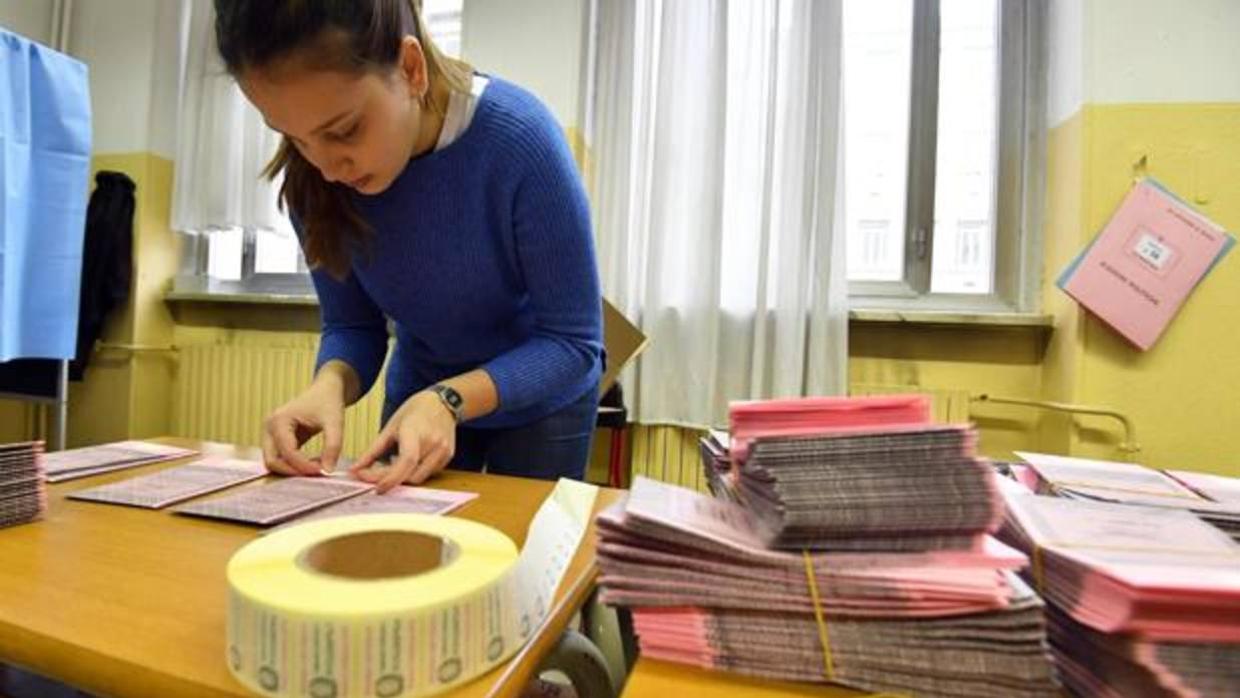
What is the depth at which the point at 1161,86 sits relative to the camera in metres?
1.57

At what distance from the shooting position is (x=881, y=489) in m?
0.36

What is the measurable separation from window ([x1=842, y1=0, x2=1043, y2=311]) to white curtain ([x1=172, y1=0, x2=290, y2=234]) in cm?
217

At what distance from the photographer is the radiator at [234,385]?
2373 millimetres

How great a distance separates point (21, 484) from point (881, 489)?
73cm

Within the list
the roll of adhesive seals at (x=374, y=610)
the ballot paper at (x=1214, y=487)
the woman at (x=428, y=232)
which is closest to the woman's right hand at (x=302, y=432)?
the woman at (x=428, y=232)

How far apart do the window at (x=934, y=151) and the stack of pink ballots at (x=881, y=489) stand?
5.85ft

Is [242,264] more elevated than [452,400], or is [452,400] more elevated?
[242,264]

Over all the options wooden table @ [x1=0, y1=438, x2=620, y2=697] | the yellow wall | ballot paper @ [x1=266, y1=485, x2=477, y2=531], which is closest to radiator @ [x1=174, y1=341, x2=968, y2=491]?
the yellow wall

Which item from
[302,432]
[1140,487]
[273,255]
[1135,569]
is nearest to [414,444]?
[302,432]

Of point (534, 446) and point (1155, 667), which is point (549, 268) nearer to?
point (534, 446)

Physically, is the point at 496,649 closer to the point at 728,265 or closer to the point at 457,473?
the point at 457,473

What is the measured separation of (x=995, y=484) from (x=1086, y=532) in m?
0.10

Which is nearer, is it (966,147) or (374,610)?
(374,610)

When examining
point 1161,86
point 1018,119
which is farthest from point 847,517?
point 1018,119
